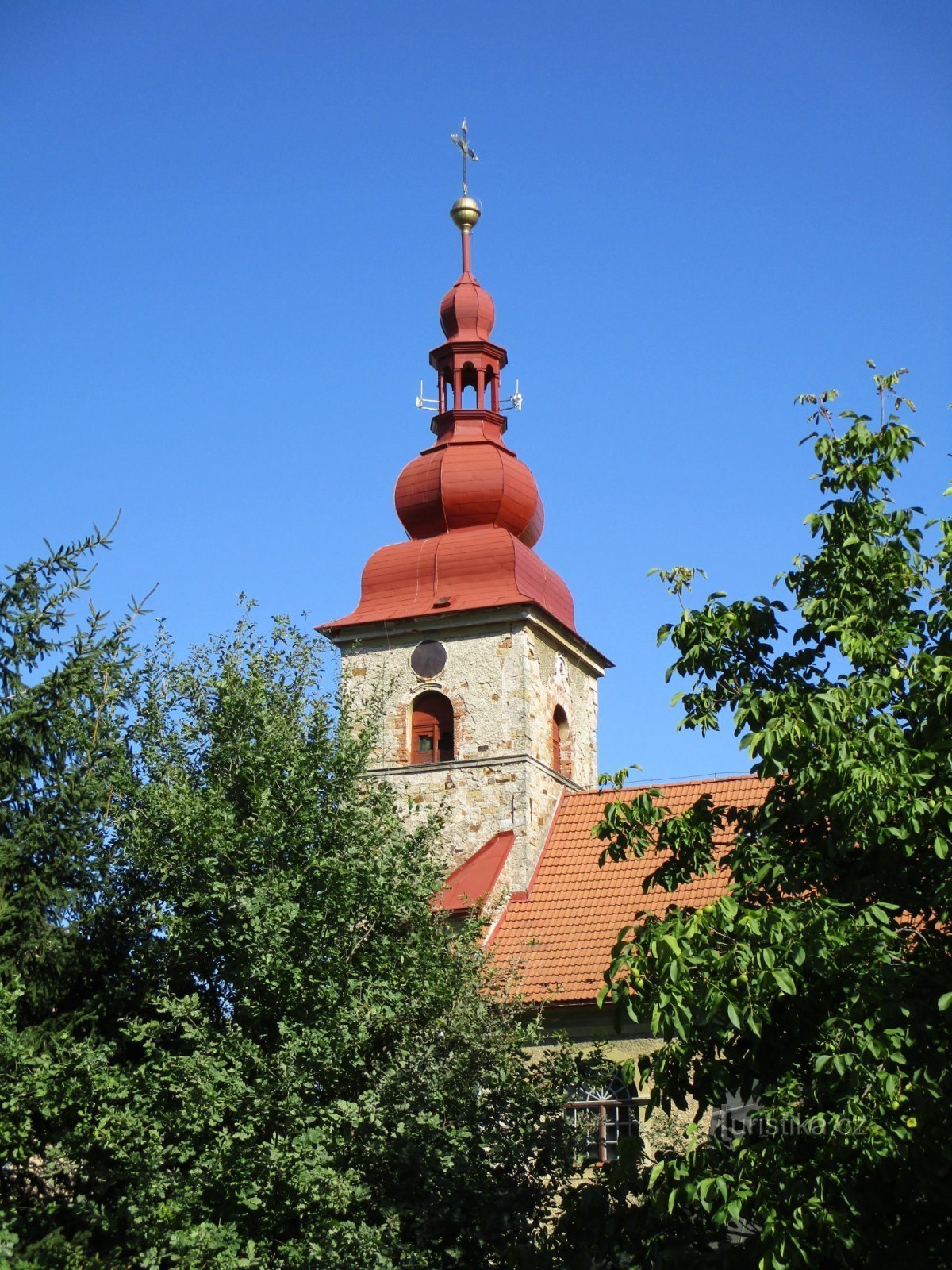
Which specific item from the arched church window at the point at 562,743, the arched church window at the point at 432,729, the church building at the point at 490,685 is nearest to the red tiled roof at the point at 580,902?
the church building at the point at 490,685

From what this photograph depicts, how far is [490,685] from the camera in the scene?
76.4 feet

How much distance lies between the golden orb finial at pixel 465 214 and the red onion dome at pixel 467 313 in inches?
61.7

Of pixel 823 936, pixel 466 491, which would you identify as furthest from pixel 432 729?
pixel 823 936

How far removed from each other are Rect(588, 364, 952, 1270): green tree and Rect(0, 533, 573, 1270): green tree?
2249 mm

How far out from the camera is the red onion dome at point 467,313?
25.8 metres

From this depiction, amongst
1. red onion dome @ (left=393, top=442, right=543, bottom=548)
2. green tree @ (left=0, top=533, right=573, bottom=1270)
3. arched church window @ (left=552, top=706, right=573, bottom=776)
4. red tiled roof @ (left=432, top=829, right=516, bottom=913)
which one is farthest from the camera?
red onion dome @ (left=393, top=442, right=543, bottom=548)

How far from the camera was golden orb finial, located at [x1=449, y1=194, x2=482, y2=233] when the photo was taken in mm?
27406

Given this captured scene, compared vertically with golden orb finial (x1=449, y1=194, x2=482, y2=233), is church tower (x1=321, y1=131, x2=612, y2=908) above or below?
below

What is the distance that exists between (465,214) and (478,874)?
11.7 m

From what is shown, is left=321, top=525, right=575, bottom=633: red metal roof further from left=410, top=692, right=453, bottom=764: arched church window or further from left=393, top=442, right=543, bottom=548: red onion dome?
left=410, top=692, right=453, bottom=764: arched church window

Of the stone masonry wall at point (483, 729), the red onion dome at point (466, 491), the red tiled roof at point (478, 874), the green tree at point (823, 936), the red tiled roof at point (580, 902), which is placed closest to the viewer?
the green tree at point (823, 936)

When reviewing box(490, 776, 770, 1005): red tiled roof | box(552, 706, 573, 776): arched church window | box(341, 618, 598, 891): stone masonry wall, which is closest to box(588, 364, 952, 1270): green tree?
box(490, 776, 770, 1005): red tiled roof

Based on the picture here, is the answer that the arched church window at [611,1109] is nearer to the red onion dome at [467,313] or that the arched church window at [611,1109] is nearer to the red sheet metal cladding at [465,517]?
the red sheet metal cladding at [465,517]

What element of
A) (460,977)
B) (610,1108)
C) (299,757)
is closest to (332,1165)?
(460,977)
